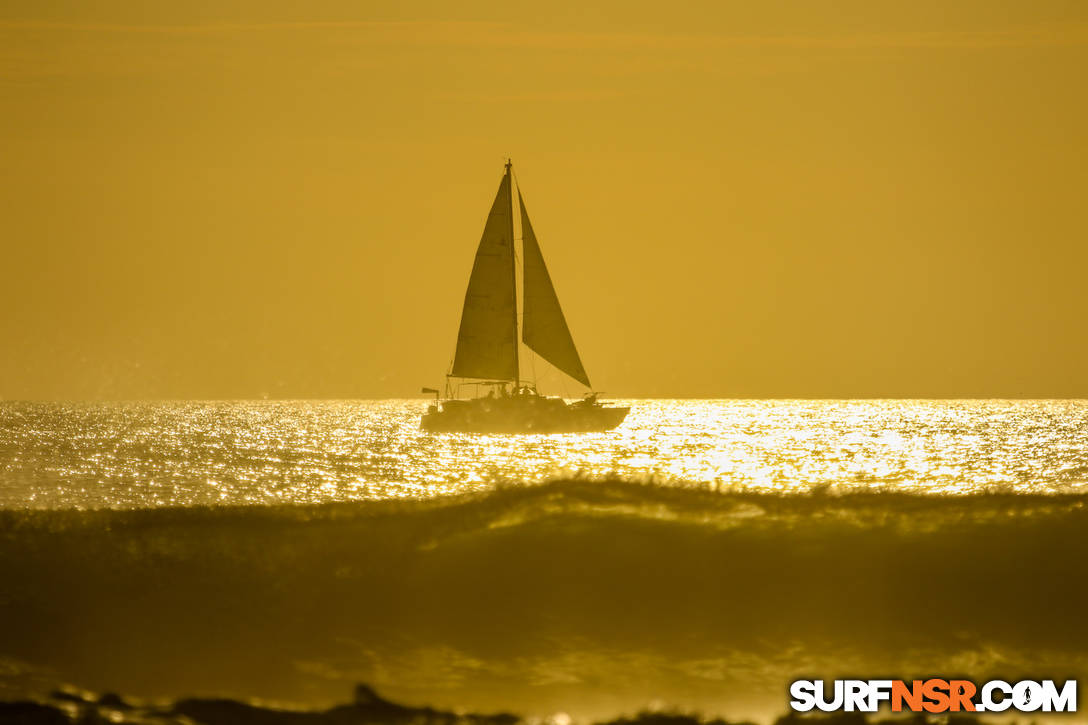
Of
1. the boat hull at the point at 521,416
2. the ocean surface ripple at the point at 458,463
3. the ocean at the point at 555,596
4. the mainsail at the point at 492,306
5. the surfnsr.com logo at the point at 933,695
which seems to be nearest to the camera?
the surfnsr.com logo at the point at 933,695

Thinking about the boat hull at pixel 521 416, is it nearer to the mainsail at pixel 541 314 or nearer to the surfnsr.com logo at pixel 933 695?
the mainsail at pixel 541 314

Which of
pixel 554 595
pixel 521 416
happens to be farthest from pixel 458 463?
pixel 554 595

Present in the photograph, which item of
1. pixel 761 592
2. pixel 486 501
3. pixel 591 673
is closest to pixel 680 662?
pixel 591 673

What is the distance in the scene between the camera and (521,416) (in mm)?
99625

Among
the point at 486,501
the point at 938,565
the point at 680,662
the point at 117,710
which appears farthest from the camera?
the point at 486,501

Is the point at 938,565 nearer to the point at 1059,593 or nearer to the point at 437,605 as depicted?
the point at 1059,593

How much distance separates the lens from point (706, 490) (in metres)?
34.1

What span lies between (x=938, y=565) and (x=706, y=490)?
936 cm

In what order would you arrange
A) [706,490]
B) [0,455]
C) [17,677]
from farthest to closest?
[0,455] < [706,490] < [17,677]

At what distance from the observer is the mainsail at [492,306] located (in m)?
95.1

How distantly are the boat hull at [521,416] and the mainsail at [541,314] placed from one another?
4.03 meters

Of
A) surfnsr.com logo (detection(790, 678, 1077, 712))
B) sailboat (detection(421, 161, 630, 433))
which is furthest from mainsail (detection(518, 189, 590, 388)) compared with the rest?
surfnsr.com logo (detection(790, 678, 1077, 712))

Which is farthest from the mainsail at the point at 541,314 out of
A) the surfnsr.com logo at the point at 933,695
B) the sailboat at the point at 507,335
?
the surfnsr.com logo at the point at 933,695

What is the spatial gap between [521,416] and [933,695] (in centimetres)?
8311
